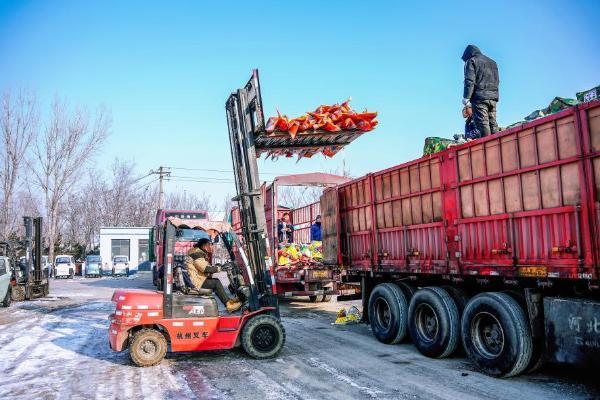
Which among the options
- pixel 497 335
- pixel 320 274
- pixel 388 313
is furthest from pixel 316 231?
pixel 497 335

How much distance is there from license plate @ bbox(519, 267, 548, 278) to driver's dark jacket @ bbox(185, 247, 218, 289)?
14.7 feet

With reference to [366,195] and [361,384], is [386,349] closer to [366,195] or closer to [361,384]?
[361,384]

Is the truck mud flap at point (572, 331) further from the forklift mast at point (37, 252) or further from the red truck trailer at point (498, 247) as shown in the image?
the forklift mast at point (37, 252)

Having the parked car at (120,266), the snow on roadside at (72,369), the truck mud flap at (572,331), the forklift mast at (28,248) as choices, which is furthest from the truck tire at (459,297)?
the parked car at (120,266)

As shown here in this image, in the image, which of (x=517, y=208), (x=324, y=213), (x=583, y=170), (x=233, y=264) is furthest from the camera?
(x=324, y=213)

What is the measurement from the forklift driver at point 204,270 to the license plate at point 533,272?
14.0 ft

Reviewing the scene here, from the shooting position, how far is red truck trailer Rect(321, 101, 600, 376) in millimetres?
5266

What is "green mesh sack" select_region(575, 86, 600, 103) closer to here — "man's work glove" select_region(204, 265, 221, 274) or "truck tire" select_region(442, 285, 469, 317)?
"truck tire" select_region(442, 285, 469, 317)

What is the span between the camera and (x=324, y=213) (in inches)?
449

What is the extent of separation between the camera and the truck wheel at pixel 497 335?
5848mm

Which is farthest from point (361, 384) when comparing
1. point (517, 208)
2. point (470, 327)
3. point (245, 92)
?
point (245, 92)

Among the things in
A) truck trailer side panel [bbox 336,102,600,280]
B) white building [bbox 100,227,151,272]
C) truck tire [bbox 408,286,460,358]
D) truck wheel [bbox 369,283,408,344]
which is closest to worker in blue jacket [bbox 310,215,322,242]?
truck trailer side panel [bbox 336,102,600,280]

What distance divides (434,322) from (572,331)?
2.55 metres

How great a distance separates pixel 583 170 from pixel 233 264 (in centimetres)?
526
